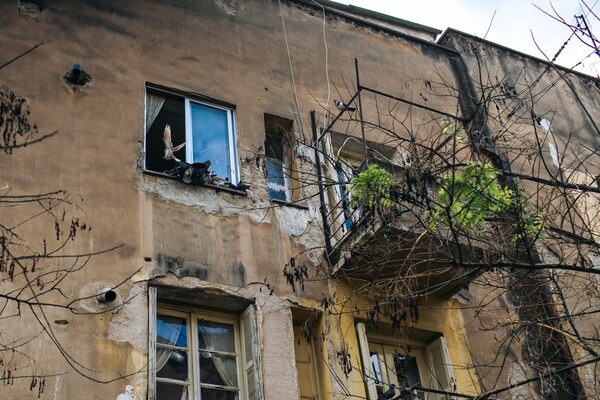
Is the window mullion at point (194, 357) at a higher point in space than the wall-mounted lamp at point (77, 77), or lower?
lower

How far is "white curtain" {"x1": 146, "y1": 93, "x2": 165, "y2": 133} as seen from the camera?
941 centimetres

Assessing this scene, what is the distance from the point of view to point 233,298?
820 centimetres

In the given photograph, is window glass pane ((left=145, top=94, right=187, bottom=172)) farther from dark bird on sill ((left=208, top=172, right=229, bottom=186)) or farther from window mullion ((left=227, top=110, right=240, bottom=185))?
window mullion ((left=227, top=110, right=240, bottom=185))

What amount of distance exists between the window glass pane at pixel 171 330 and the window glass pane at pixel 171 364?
0.11m

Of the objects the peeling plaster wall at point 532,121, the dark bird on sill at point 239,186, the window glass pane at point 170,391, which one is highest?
the peeling plaster wall at point 532,121

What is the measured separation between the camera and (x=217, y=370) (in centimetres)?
785

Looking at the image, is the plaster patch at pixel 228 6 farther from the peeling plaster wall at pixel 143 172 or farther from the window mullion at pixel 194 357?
the window mullion at pixel 194 357

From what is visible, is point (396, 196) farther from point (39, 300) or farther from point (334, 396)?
point (39, 300)

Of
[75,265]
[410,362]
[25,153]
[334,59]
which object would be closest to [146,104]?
[25,153]

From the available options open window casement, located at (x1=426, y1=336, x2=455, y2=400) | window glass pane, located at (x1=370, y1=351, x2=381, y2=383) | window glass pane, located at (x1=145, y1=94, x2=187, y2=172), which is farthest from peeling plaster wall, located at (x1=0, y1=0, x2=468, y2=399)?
open window casement, located at (x1=426, y1=336, x2=455, y2=400)

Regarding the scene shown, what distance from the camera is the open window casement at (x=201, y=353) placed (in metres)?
7.48

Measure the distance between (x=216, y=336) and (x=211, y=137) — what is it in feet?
9.06

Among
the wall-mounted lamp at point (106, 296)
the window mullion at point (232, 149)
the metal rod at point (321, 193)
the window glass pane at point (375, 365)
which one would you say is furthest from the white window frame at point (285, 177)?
the wall-mounted lamp at point (106, 296)

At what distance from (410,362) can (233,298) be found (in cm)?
249
